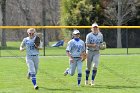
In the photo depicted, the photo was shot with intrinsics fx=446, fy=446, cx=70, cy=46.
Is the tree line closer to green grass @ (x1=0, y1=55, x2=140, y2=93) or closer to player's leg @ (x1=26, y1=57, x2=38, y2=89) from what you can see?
green grass @ (x1=0, y1=55, x2=140, y2=93)

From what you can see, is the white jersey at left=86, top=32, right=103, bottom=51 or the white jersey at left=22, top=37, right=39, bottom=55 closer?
the white jersey at left=22, top=37, right=39, bottom=55

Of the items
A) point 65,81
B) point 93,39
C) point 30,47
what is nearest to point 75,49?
point 93,39

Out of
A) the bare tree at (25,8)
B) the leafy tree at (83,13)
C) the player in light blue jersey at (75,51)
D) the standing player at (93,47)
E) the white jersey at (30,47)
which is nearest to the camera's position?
the white jersey at (30,47)

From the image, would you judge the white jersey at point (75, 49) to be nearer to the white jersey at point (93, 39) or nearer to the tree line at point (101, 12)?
the white jersey at point (93, 39)

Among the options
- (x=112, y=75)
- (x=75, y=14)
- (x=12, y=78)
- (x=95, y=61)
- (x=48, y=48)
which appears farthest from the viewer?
(x=75, y=14)

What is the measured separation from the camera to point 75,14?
42125 mm

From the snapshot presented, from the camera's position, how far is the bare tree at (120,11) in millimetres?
42375

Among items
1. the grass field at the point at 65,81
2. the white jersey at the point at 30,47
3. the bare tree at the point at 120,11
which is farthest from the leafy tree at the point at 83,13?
the white jersey at the point at 30,47

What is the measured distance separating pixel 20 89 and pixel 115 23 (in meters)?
31.9

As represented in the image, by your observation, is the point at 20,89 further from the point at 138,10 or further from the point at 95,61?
the point at 138,10

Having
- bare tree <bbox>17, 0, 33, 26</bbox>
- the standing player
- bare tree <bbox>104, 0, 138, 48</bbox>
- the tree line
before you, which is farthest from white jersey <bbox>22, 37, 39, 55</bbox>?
bare tree <bbox>17, 0, 33, 26</bbox>

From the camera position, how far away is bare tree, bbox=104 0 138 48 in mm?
42375

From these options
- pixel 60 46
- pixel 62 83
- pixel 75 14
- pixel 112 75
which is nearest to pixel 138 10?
pixel 75 14

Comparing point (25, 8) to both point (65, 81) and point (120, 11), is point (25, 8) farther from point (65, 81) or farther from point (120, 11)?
point (65, 81)
